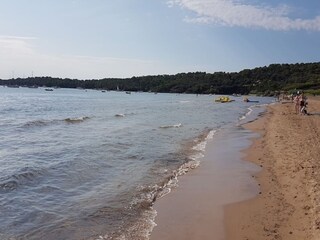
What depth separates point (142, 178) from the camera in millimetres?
14141

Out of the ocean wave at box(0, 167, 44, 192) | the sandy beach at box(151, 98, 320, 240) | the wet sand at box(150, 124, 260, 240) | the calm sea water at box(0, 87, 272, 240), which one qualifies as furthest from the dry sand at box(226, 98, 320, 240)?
the ocean wave at box(0, 167, 44, 192)

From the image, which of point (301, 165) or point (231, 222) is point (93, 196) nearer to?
point (231, 222)

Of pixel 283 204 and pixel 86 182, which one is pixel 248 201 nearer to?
pixel 283 204

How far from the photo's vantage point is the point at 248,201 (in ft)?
36.2

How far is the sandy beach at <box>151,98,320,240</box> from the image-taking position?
8.62 meters

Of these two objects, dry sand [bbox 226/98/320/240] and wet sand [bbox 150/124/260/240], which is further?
wet sand [bbox 150/124/260/240]

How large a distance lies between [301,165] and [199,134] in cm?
1458

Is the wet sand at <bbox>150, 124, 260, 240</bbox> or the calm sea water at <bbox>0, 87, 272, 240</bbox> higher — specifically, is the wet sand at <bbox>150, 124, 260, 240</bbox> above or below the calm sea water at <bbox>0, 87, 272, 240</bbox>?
above

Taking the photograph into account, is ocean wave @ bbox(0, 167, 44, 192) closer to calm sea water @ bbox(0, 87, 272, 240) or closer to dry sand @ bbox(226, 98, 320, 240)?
calm sea water @ bbox(0, 87, 272, 240)

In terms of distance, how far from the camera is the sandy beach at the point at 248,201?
28.3 feet

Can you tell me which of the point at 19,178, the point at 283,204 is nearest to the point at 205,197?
the point at 283,204

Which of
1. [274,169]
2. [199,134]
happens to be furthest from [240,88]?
[274,169]

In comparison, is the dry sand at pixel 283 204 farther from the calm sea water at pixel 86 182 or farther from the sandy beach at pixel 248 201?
the calm sea water at pixel 86 182

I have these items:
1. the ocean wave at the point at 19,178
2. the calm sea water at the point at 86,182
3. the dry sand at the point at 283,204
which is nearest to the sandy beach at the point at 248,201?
the dry sand at the point at 283,204
